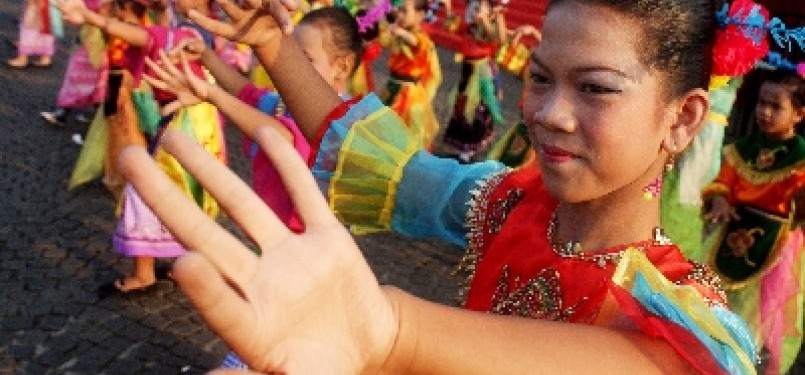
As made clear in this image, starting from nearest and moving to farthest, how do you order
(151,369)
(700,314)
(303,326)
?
(303,326)
(700,314)
(151,369)

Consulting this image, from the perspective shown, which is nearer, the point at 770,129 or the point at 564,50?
the point at 564,50

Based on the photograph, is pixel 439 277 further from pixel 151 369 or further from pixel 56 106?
pixel 56 106

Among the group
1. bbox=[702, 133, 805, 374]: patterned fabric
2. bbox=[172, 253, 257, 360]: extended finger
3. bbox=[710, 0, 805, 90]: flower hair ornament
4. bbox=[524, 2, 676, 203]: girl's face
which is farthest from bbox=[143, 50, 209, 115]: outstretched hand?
bbox=[702, 133, 805, 374]: patterned fabric

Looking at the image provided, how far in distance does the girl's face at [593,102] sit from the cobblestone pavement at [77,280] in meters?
2.73

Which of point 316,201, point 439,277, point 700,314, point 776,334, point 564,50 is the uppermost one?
point 564,50

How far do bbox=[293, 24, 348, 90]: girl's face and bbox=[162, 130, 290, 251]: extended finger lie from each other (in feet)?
8.47

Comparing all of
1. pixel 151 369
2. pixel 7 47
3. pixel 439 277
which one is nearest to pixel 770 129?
pixel 439 277

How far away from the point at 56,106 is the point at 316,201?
759 centimetres

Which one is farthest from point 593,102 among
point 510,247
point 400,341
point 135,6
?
point 135,6

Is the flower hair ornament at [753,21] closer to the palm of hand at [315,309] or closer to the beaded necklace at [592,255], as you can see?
the beaded necklace at [592,255]

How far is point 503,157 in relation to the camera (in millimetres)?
5578

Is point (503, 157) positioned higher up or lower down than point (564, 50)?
lower down

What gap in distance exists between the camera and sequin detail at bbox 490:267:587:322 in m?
1.57

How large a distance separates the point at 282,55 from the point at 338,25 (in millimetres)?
1766
